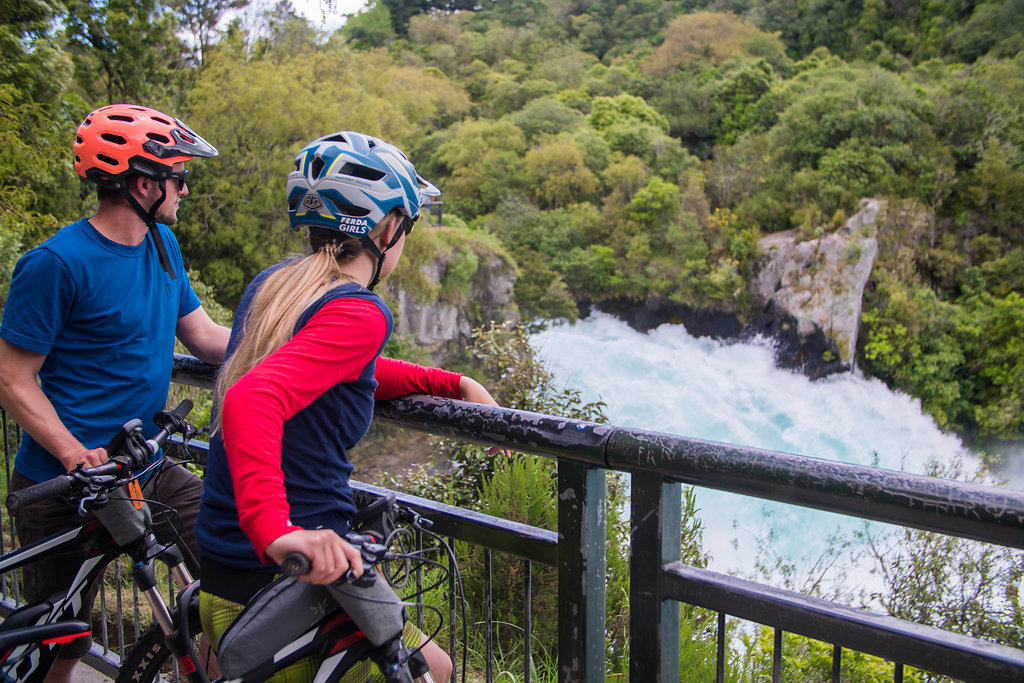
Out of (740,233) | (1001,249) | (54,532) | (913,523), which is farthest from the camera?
(740,233)

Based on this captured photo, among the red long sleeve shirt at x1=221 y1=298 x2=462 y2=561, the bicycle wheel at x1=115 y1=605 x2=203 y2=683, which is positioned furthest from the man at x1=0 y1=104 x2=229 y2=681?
the red long sleeve shirt at x1=221 y1=298 x2=462 y2=561

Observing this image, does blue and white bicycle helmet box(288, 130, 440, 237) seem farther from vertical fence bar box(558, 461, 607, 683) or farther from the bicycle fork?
the bicycle fork

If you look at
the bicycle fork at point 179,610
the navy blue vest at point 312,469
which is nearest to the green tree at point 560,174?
the bicycle fork at point 179,610

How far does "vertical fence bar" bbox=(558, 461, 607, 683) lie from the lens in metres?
1.54

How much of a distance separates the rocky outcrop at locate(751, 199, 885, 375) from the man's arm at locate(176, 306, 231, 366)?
86.2ft

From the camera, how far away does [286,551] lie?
1.15 m

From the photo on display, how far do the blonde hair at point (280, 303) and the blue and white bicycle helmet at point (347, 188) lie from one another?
0.16 feet

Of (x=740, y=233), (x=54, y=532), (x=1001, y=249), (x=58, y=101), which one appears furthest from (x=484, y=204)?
(x=54, y=532)

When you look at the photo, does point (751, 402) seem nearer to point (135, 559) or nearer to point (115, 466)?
point (135, 559)

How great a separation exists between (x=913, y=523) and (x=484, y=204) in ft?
130

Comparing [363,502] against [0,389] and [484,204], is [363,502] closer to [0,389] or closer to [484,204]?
[0,389]

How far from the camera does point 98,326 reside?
6.74 feet

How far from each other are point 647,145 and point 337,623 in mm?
41261

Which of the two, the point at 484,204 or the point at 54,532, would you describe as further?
the point at 484,204
